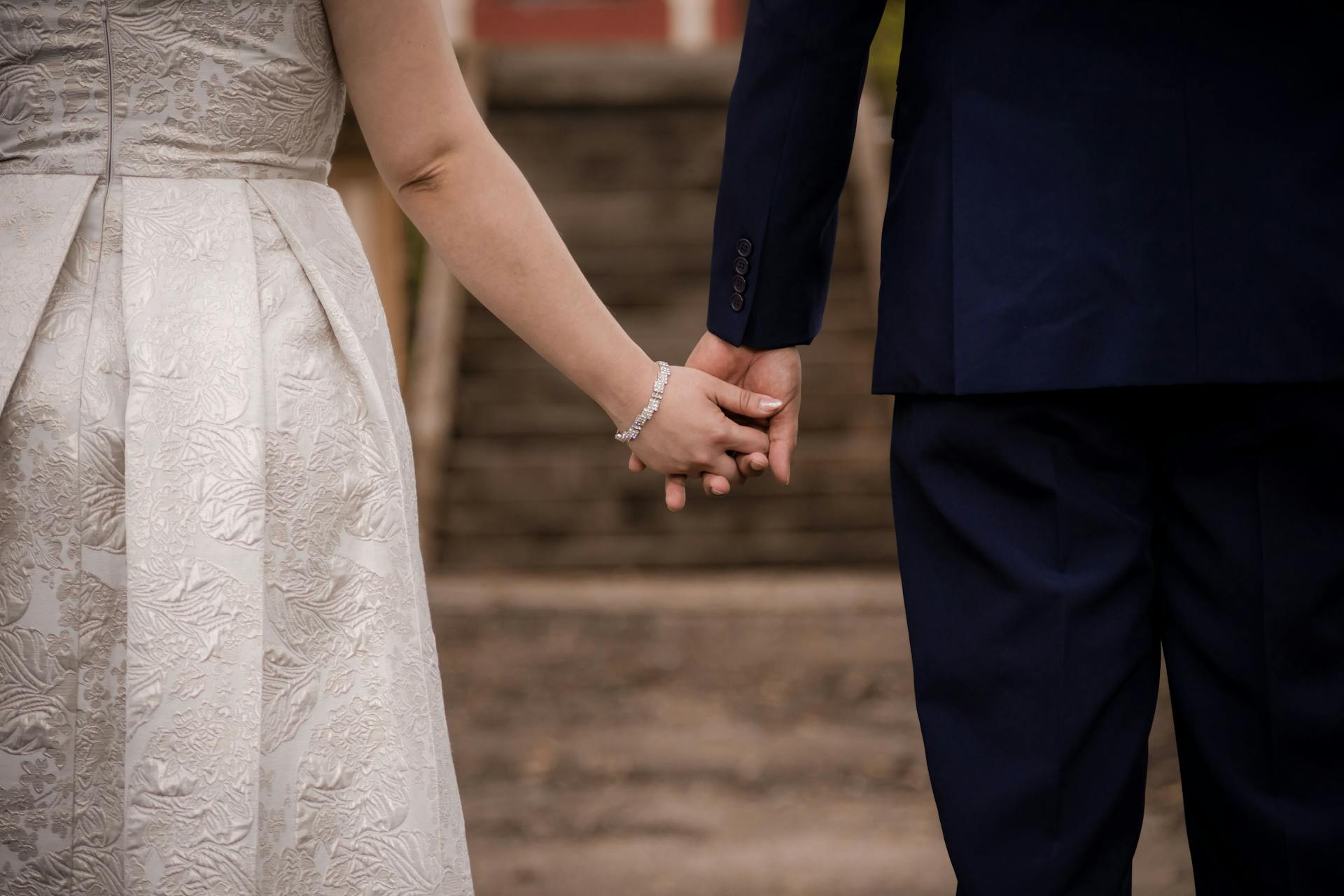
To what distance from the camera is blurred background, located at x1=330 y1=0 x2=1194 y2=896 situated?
3.47 m

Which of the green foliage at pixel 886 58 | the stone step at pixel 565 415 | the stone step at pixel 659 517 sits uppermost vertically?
the green foliage at pixel 886 58

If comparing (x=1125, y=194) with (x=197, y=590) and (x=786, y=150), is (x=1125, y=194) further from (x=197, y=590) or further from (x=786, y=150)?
(x=197, y=590)

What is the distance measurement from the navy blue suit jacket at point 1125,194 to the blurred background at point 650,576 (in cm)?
204

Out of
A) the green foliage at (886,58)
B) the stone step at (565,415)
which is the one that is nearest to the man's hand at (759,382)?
the stone step at (565,415)

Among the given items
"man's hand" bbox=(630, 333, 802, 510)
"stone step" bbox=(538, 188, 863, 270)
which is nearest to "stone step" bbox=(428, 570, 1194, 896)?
"man's hand" bbox=(630, 333, 802, 510)

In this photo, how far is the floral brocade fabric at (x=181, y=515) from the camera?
1.23 metres

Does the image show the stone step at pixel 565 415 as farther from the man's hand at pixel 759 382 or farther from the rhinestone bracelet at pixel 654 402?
the rhinestone bracelet at pixel 654 402

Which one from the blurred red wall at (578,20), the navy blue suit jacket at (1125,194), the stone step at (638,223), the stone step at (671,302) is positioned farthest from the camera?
the blurred red wall at (578,20)

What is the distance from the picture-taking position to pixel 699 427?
6.09 feet

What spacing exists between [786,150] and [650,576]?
5.27 metres

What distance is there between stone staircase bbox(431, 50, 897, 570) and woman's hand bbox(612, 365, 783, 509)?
4932mm

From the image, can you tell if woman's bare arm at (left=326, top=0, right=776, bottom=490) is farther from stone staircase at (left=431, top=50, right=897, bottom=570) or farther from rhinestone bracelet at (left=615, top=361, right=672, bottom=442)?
stone staircase at (left=431, top=50, right=897, bottom=570)

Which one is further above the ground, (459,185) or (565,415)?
(565,415)

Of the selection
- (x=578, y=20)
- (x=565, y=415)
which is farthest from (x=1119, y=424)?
(x=578, y=20)
